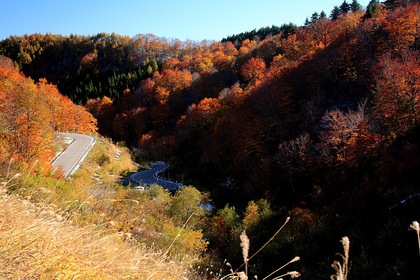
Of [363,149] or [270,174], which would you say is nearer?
[363,149]

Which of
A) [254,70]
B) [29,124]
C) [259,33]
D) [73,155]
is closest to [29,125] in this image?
[29,124]

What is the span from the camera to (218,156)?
43.8 metres

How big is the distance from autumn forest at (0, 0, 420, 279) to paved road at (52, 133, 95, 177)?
2.01 metres

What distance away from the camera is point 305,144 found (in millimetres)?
29188

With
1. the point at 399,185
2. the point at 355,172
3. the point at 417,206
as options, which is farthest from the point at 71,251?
the point at 355,172

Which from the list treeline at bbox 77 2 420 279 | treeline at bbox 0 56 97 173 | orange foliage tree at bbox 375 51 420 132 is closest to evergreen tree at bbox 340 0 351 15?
treeline at bbox 77 2 420 279

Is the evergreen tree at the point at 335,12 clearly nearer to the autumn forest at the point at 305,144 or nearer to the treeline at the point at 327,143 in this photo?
the autumn forest at the point at 305,144

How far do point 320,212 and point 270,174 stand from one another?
1072 centimetres

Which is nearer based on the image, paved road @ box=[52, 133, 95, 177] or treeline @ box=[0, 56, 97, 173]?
treeline @ box=[0, 56, 97, 173]

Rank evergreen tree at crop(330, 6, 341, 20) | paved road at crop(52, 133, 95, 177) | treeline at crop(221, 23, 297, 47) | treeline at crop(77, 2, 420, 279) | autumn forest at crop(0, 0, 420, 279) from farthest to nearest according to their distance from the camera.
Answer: treeline at crop(221, 23, 297, 47) → evergreen tree at crop(330, 6, 341, 20) → paved road at crop(52, 133, 95, 177) → treeline at crop(77, 2, 420, 279) → autumn forest at crop(0, 0, 420, 279)

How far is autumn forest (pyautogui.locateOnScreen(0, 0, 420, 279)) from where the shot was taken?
16.4 metres

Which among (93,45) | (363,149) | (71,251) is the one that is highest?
(93,45)

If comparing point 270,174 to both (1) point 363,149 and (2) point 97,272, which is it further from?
(2) point 97,272

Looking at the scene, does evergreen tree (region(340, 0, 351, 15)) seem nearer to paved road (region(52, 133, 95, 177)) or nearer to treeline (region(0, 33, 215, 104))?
treeline (region(0, 33, 215, 104))
